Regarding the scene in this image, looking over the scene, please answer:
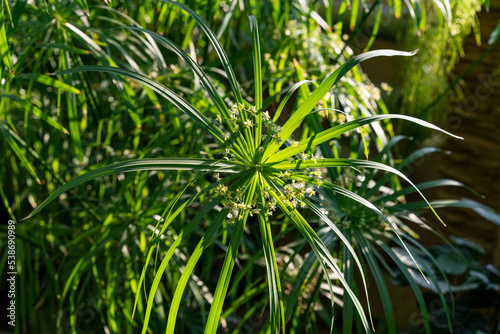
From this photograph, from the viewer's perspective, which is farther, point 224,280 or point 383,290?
point 383,290

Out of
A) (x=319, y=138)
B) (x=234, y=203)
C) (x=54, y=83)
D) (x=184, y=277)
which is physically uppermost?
(x=54, y=83)

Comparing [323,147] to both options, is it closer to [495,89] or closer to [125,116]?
[125,116]

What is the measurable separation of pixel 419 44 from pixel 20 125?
51.2 inches

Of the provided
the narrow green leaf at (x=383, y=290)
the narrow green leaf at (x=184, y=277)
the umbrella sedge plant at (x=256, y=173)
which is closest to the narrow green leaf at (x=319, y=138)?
the umbrella sedge plant at (x=256, y=173)

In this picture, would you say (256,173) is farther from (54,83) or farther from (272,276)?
(54,83)

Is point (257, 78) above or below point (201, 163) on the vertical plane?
above

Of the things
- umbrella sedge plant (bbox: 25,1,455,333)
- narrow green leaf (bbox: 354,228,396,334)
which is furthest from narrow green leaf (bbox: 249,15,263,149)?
narrow green leaf (bbox: 354,228,396,334)

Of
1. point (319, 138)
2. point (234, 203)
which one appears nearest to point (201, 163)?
point (234, 203)

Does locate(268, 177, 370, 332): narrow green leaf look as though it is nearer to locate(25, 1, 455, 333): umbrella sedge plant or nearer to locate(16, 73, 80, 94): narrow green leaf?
locate(25, 1, 455, 333): umbrella sedge plant

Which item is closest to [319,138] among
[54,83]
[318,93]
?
[318,93]

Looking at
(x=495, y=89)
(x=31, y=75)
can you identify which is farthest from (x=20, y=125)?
(x=495, y=89)

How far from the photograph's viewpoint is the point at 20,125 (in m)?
1.36

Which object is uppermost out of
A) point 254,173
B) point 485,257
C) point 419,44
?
point 419,44

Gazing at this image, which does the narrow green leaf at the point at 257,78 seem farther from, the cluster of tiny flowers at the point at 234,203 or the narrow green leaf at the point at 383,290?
the narrow green leaf at the point at 383,290
